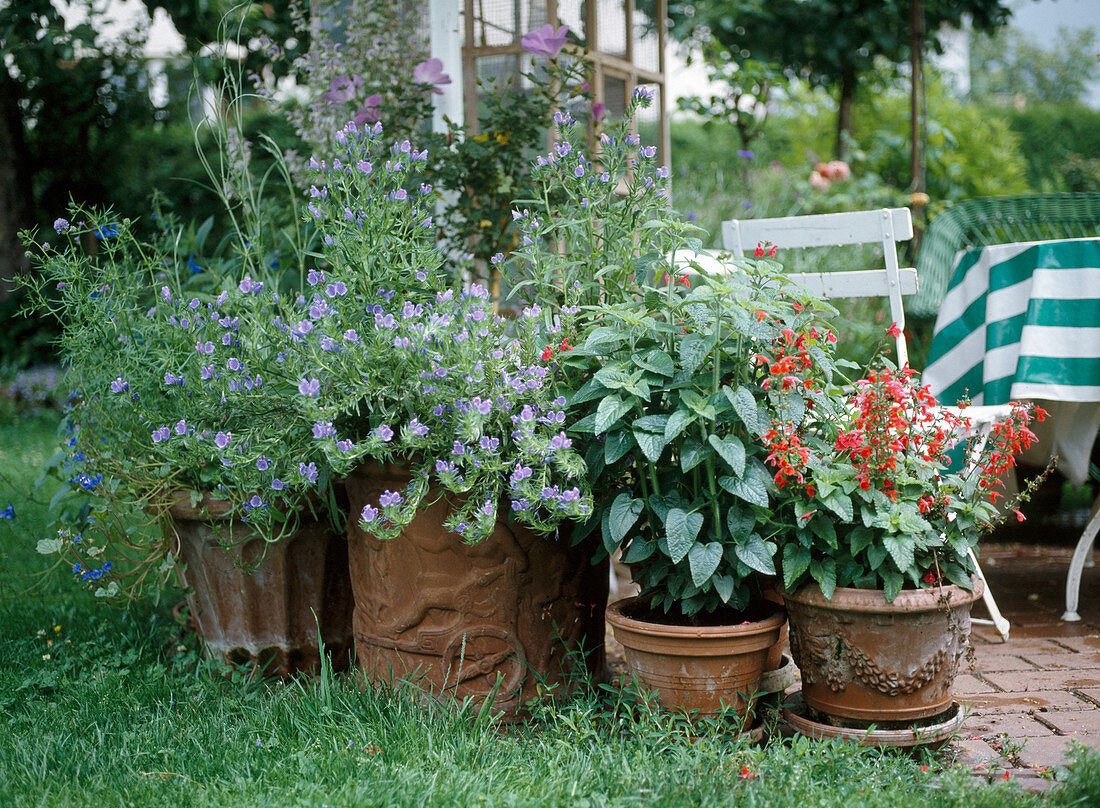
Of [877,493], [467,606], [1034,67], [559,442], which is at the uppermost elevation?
[1034,67]

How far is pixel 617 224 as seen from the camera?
79.1 inches

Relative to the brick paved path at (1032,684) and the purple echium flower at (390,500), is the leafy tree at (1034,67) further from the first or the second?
the purple echium flower at (390,500)

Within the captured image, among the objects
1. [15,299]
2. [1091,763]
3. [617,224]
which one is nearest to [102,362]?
[617,224]

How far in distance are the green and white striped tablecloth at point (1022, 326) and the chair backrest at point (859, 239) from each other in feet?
1.09

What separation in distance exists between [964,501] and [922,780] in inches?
21.6

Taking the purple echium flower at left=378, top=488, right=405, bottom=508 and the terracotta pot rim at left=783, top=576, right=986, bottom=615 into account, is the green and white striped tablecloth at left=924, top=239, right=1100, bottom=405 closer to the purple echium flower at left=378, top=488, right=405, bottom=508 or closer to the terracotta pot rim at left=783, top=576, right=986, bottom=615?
the terracotta pot rim at left=783, top=576, right=986, bottom=615

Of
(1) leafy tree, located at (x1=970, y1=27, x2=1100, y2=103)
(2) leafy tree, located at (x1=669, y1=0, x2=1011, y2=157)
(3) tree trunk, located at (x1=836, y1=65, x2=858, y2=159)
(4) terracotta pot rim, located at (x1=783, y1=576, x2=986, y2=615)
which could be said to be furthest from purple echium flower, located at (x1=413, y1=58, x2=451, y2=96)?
(1) leafy tree, located at (x1=970, y1=27, x2=1100, y2=103)

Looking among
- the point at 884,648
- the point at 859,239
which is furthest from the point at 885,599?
the point at 859,239

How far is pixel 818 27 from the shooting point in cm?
666

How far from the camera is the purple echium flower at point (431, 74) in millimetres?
2955

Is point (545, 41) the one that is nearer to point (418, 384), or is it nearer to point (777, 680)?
point (418, 384)

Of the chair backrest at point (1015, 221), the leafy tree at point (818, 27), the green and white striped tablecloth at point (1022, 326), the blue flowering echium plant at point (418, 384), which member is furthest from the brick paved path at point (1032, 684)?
the leafy tree at point (818, 27)

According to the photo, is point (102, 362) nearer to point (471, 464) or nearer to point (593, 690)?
point (471, 464)

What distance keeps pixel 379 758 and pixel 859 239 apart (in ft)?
5.72
